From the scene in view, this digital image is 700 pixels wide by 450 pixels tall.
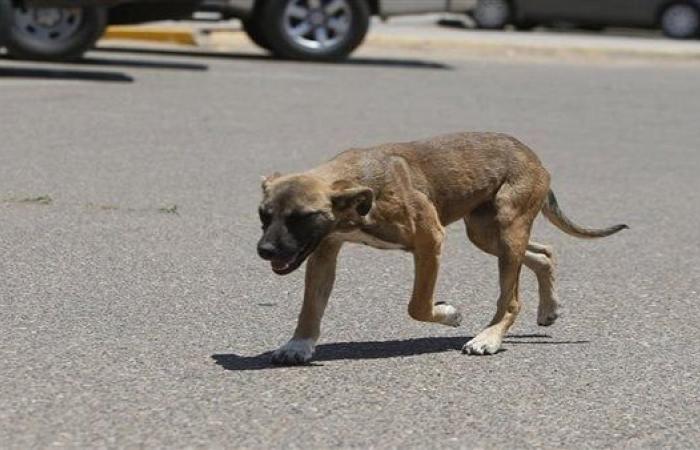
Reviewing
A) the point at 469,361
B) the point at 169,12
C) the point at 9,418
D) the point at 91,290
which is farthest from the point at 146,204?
the point at 169,12

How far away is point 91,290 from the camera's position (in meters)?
7.89

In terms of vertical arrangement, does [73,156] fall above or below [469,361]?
below

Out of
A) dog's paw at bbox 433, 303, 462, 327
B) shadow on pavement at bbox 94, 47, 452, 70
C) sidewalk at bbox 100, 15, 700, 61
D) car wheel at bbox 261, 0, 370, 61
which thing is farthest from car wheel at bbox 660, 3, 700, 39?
dog's paw at bbox 433, 303, 462, 327

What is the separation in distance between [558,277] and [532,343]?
67.2 inches

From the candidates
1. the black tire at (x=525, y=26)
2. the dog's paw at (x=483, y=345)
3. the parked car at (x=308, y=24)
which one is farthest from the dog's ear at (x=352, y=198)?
the black tire at (x=525, y=26)

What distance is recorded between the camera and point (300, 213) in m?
6.26

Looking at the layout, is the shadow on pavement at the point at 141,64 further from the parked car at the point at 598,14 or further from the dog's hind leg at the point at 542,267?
the dog's hind leg at the point at 542,267

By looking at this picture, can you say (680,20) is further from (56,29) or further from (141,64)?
(56,29)

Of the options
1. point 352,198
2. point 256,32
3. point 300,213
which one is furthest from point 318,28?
point 300,213

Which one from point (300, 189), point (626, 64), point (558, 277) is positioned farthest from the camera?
point (626, 64)

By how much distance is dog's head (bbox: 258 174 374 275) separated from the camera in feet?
20.4

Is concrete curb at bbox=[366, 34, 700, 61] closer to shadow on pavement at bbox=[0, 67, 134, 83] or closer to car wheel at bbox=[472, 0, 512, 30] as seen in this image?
car wheel at bbox=[472, 0, 512, 30]

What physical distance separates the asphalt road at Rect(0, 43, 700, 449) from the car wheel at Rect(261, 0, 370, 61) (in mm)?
3471

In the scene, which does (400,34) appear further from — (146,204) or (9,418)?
(9,418)
